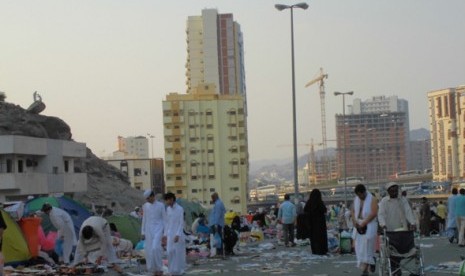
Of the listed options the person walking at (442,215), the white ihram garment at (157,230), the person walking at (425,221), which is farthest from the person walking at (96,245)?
the person walking at (442,215)

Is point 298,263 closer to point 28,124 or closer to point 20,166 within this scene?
point 20,166

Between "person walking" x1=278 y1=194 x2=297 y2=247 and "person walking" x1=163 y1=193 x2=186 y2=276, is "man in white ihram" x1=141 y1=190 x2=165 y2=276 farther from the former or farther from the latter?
"person walking" x1=278 y1=194 x2=297 y2=247

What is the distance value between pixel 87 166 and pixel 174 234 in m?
70.0

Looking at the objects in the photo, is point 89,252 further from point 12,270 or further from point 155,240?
point 155,240

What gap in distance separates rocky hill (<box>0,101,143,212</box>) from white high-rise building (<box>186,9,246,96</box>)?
59725 millimetres

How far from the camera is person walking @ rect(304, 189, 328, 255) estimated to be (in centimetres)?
2177

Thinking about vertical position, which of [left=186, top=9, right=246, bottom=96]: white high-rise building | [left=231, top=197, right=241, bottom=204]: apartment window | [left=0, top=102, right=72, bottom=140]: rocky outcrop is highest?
[left=186, top=9, right=246, bottom=96]: white high-rise building

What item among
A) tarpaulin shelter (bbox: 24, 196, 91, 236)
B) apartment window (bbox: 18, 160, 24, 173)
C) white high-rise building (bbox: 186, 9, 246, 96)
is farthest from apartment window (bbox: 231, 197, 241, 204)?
tarpaulin shelter (bbox: 24, 196, 91, 236)

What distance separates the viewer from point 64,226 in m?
21.2

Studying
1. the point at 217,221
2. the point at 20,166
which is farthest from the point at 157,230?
the point at 20,166

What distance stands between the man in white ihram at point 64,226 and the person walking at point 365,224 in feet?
28.7

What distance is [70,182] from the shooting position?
6228cm

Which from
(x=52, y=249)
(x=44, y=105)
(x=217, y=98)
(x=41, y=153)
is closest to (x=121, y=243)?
(x=52, y=249)

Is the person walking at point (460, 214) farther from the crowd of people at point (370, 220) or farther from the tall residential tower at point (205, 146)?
the tall residential tower at point (205, 146)
